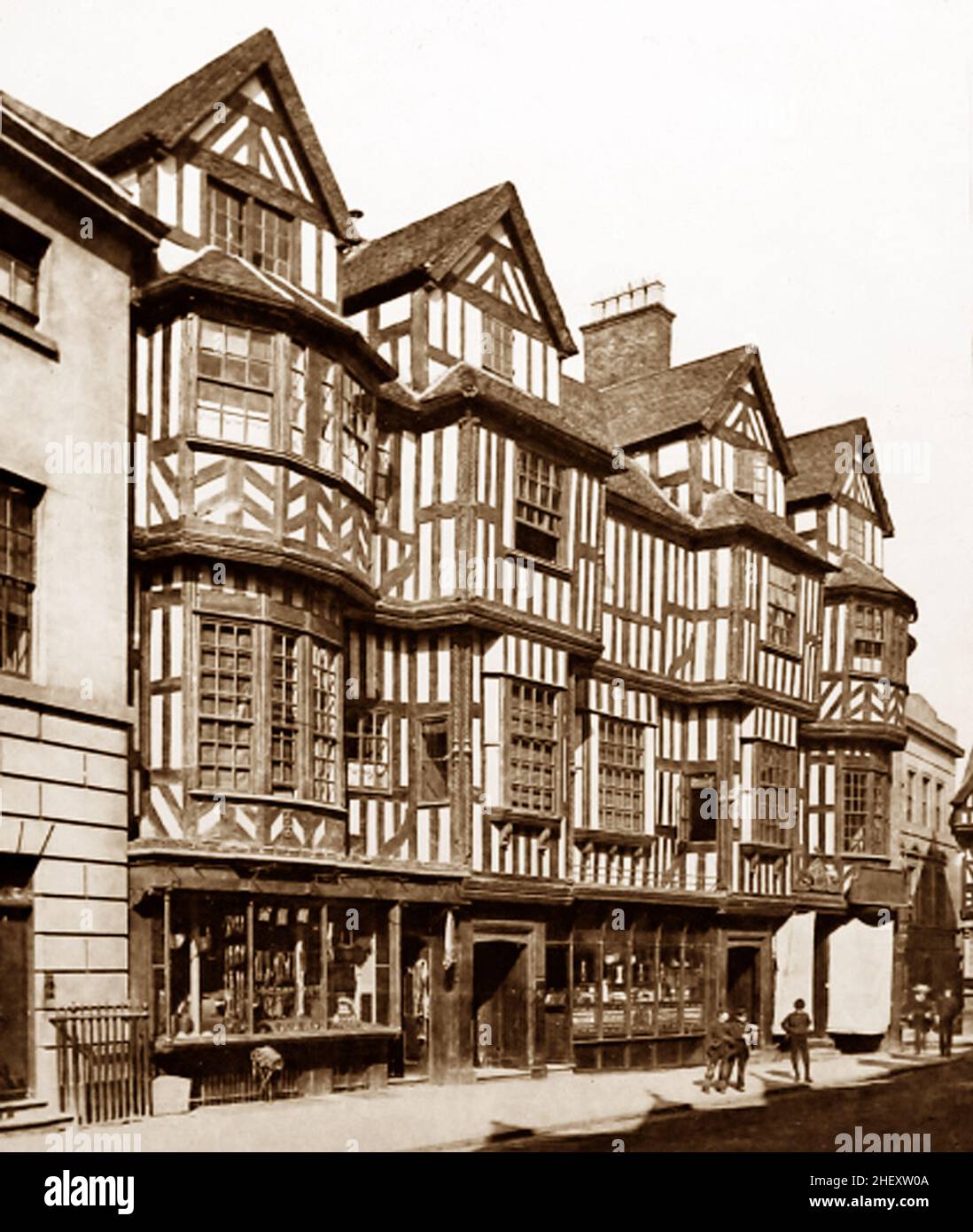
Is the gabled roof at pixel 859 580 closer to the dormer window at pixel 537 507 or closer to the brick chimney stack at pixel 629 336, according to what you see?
the brick chimney stack at pixel 629 336

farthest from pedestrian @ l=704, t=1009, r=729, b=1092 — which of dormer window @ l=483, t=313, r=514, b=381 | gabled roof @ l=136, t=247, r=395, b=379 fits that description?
gabled roof @ l=136, t=247, r=395, b=379

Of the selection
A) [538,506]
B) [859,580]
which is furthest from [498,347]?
[859,580]

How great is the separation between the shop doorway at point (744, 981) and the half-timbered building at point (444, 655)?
8cm

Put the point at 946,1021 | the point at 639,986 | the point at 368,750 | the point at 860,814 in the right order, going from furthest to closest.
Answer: the point at 860,814, the point at 946,1021, the point at 639,986, the point at 368,750

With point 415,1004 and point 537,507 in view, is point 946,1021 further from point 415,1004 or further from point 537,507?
point 537,507

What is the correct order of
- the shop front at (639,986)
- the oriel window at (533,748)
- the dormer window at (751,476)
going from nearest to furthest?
the oriel window at (533,748) → the shop front at (639,986) → the dormer window at (751,476)

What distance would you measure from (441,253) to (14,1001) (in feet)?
35.5

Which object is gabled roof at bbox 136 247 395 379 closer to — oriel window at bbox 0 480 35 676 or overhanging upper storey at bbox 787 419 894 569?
oriel window at bbox 0 480 35 676

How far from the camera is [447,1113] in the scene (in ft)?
52.4

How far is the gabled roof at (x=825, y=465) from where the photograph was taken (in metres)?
30.0

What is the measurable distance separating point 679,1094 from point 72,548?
33.7 feet

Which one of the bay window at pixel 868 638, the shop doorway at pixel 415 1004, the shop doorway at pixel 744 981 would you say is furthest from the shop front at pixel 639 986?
A: the bay window at pixel 868 638

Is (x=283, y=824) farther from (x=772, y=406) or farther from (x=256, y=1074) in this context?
(x=772, y=406)

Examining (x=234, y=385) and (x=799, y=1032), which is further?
(x=799, y=1032)
